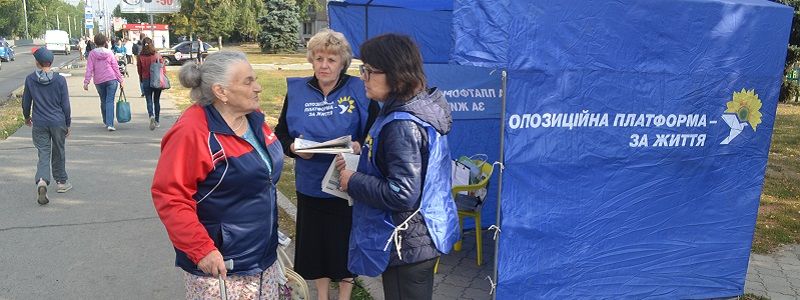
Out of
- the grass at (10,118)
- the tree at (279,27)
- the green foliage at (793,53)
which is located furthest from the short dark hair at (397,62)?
the tree at (279,27)

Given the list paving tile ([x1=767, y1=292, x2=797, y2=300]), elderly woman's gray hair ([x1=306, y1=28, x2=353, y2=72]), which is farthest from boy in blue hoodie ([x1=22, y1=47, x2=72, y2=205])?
paving tile ([x1=767, y1=292, x2=797, y2=300])

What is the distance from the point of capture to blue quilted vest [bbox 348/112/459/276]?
7.93 ft

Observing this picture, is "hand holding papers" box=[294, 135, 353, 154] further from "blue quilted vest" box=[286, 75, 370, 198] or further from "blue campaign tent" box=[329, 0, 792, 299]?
"blue campaign tent" box=[329, 0, 792, 299]

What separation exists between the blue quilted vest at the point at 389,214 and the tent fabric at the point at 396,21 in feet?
9.45

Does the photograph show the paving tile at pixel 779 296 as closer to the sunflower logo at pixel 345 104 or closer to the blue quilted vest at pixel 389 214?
the blue quilted vest at pixel 389 214

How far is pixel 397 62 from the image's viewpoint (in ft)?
7.60

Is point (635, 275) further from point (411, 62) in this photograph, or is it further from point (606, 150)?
point (411, 62)

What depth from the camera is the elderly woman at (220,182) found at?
2.13 meters

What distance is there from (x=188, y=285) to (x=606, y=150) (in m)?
2.33

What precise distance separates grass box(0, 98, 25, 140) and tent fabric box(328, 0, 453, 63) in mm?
7122

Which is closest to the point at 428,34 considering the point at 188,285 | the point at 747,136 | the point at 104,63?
the point at 747,136

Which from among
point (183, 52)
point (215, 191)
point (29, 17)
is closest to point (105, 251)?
point (215, 191)

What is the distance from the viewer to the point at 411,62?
2.34 m

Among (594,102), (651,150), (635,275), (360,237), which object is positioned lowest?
(635,275)
